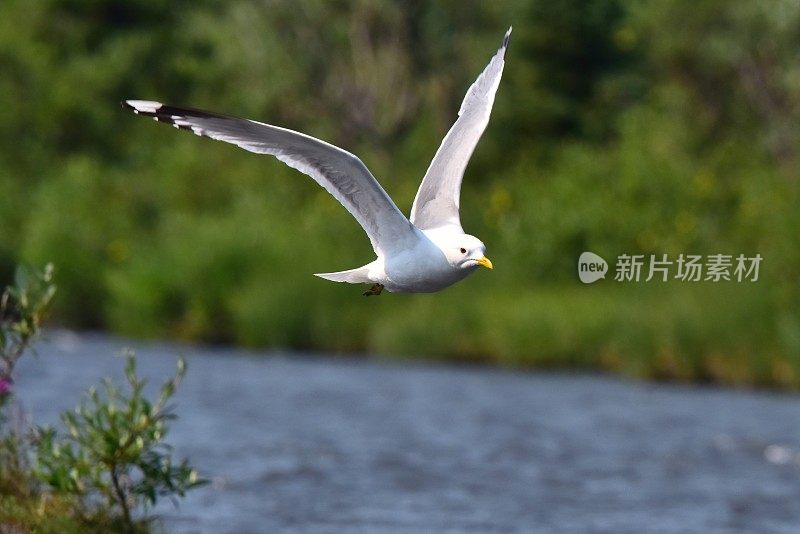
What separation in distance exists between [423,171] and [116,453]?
876 inches

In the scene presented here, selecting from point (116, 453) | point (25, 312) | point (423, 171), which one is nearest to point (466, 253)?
point (116, 453)

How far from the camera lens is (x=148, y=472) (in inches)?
357

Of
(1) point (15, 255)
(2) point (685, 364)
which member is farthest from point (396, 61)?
(2) point (685, 364)

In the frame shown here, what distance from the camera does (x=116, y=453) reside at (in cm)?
903

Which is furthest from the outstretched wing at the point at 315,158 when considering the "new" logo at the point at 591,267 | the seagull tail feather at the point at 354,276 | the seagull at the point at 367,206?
the "new" logo at the point at 591,267

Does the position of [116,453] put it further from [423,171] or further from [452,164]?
[423,171]

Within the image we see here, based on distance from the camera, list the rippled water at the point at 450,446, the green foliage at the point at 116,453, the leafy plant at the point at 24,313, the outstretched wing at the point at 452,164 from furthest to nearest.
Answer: the rippled water at the point at 450,446, the leafy plant at the point at 24,313, the green foliage at the point at 116,453, the outstretched wing at the point at 452,164

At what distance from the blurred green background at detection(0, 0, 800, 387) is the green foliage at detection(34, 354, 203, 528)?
12.9 meters

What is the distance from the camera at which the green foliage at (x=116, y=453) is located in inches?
354

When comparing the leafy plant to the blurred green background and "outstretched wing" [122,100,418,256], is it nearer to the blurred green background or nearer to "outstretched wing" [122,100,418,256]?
"outstretched wing" [122,100,418,256]

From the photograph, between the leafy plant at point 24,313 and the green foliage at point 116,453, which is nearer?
the green foliage at point 116,453

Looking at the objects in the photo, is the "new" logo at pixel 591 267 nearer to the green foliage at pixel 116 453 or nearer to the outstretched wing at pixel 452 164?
the outstretched wing at pixel 452 164

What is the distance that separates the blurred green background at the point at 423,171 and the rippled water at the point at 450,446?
75 cm

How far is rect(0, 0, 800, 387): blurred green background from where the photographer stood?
23.9 m
